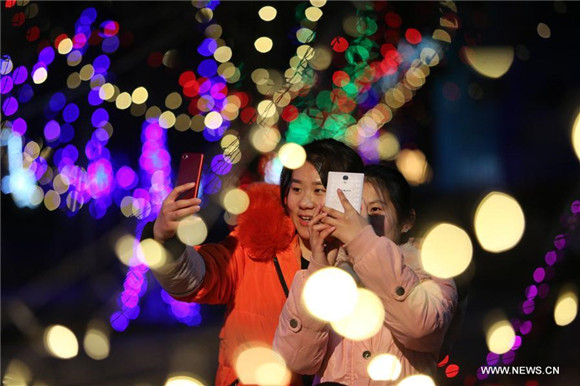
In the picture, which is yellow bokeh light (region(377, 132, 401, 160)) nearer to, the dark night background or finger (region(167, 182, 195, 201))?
the dark night background

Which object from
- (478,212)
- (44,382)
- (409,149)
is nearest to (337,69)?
(409,149)

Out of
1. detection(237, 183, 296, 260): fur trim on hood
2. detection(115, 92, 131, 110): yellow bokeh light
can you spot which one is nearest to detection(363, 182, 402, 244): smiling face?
detection(237, 183, 296, 260): fur trim on hood

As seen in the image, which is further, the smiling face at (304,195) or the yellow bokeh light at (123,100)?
the yellow bokeh light at (123,100)

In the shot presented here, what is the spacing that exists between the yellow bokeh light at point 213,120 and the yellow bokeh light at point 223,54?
28 centimetres

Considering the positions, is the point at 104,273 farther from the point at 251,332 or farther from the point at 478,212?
the point at 478,212

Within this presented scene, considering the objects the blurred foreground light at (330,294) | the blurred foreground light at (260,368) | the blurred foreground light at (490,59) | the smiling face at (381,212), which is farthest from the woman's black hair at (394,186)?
the blurred foreground light at (490,59)

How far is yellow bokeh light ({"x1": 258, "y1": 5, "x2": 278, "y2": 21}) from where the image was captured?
2.88 meters

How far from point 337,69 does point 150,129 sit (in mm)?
1141

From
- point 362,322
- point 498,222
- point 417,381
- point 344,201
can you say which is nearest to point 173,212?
point 344,201

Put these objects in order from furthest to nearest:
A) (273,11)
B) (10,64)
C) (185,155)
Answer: (273,11) < (10,64) < (185,155)

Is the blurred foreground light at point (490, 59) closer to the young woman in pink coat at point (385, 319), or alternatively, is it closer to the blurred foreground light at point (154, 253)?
the young woman in pink coat at point (385, 319)

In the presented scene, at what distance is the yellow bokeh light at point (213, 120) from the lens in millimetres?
3164

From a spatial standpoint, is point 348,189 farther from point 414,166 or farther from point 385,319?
point 414,166

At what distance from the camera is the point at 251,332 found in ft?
5.74
